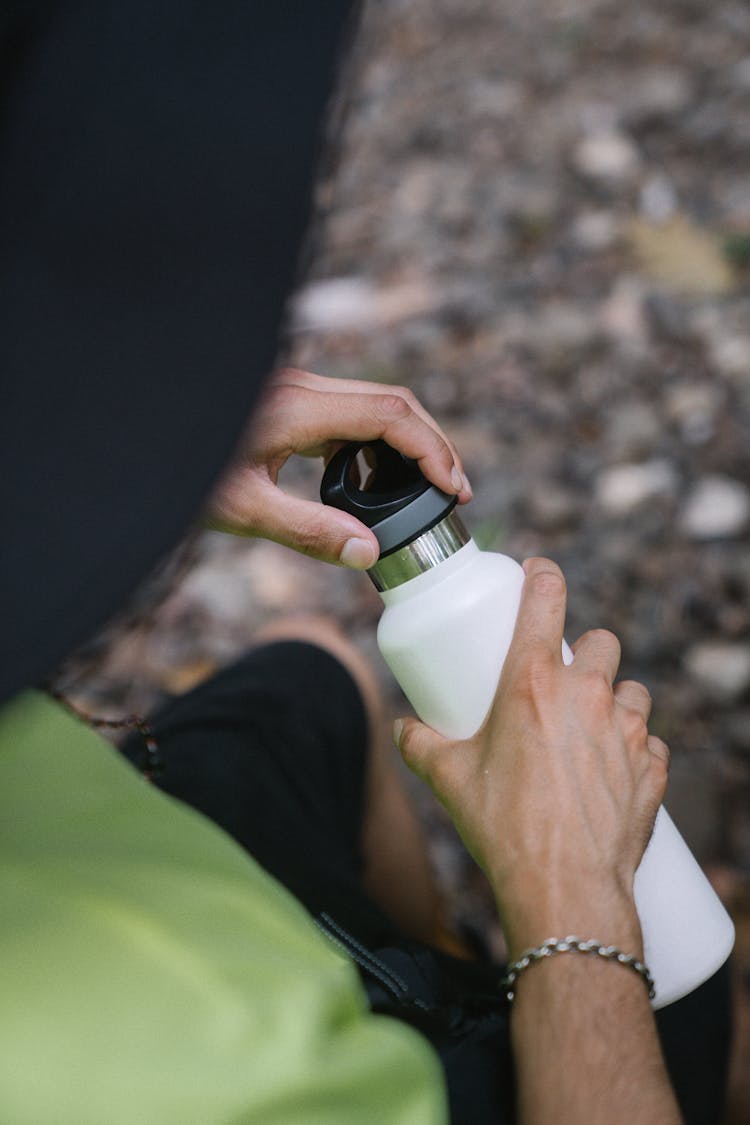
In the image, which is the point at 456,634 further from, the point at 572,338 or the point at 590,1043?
the point at 572,338

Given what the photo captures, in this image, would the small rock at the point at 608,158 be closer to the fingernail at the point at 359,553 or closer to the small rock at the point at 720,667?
the small rock at the point at 720,667

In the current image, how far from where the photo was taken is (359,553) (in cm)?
77

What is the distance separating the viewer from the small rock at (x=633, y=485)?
172 centimetres

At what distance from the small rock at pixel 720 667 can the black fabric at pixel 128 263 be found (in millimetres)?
1126

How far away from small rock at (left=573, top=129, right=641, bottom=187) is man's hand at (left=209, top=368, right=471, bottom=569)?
5.32 ft

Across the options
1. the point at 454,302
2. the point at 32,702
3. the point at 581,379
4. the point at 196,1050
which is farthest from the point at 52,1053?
the point at 454,302

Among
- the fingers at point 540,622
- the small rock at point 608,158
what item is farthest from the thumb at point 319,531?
the small rock at point 608,158

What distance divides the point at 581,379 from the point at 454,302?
0.37 metres

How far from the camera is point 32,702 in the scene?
34.5 inches

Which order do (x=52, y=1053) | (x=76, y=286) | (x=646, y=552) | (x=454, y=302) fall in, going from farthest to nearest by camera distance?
(x=454, y=302) → (x=646, y=552) → (x=52, y=1053) → (x=76, y=286)

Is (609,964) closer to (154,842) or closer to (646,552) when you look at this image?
(154,842)

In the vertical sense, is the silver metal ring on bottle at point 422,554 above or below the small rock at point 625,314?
above

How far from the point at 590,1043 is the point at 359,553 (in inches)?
14.1

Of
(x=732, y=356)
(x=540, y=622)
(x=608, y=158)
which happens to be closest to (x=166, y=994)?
(x=540, y=622)
